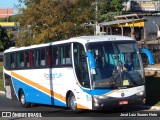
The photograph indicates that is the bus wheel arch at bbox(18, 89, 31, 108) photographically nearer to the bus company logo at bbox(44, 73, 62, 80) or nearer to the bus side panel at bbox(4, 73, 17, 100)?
the bus side panel at bbox(4, 73, 17, 100)

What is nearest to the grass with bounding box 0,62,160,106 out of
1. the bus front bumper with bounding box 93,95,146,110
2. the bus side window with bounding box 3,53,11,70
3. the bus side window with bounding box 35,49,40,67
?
the bus front bumper with bounding box 93,95,146,110

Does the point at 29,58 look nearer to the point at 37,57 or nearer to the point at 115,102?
the point at 37,57

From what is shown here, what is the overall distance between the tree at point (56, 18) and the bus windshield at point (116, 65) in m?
11.8

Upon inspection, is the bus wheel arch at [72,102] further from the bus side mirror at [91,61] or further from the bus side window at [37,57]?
the bus side window at [37,57]

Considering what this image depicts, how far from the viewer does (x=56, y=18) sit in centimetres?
2827

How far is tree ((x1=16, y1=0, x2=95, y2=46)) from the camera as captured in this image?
28.0 metres

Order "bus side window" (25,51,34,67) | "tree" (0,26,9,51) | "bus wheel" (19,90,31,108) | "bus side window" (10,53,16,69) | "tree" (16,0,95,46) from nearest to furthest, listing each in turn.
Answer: "bus side window" (25,51,34,67) < "bus wheel" (19,90,31,108) < "bus side window" (10,53,16,69) < "tree" (16,0,95,46) < "tree" (0,26,9,51)

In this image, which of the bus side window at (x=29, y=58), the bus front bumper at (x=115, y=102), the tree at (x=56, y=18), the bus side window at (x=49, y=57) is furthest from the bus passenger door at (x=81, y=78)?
the tree at (x=56, y=18)

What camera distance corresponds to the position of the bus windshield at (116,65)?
15.4 metres

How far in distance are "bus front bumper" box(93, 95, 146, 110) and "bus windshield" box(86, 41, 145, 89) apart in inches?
17.3

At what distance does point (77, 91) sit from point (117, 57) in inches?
74.6

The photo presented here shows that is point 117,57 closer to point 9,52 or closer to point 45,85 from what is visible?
point 45,85

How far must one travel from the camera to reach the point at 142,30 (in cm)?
6081

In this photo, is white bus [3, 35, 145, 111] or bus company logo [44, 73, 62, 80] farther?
bus company logo [44, 73, 62, 80]
